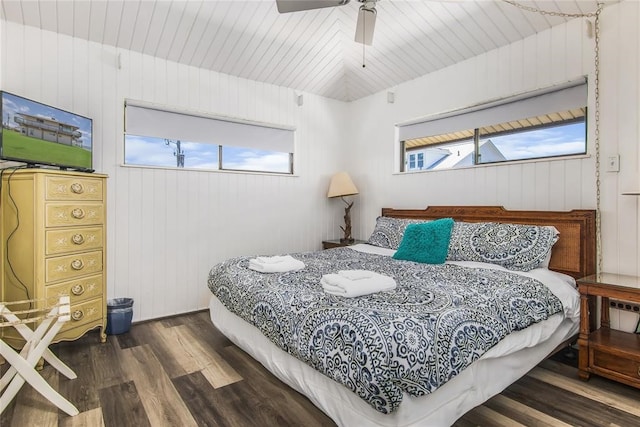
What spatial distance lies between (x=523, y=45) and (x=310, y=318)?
2.99 m

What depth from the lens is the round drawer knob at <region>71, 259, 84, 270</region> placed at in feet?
8.30

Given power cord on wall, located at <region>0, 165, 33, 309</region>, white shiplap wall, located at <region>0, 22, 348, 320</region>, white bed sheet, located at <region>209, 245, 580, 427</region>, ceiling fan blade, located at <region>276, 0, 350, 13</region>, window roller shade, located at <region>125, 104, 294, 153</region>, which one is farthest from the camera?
window roller shade, located at <region>125, 104, 294, 153</region>

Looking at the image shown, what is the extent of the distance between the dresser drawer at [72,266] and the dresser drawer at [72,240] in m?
0.05

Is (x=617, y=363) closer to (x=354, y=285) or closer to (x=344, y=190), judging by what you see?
(x=354, y=285)

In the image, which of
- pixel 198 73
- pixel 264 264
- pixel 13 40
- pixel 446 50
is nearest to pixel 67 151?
pixel 13 40

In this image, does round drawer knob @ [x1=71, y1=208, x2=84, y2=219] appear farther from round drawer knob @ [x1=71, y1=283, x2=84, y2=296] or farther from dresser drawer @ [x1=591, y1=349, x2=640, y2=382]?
dresser drawer @ [x1=591, y1=349, x2=640, y2=382]

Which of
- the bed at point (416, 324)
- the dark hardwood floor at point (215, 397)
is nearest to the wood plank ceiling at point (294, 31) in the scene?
the bed at point (416, 324)

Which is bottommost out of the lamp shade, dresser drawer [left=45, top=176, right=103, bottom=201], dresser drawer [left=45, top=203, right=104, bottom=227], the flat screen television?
dresser drawer [left=45, top=203, right=104, bottom=227]

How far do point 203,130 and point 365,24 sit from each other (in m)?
2.04

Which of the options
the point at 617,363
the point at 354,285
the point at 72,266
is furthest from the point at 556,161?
the point at 72,266

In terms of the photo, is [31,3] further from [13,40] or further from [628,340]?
[628,340]

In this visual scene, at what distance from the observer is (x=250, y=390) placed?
80.9 inches

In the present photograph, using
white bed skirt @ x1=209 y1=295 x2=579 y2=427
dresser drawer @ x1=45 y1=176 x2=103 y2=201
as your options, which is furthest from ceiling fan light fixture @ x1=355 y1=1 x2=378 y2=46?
dresser drawer @ x1=45 y1=176 x2=103 y2=201

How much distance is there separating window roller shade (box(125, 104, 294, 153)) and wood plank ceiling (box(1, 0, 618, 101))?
1.79 feet
